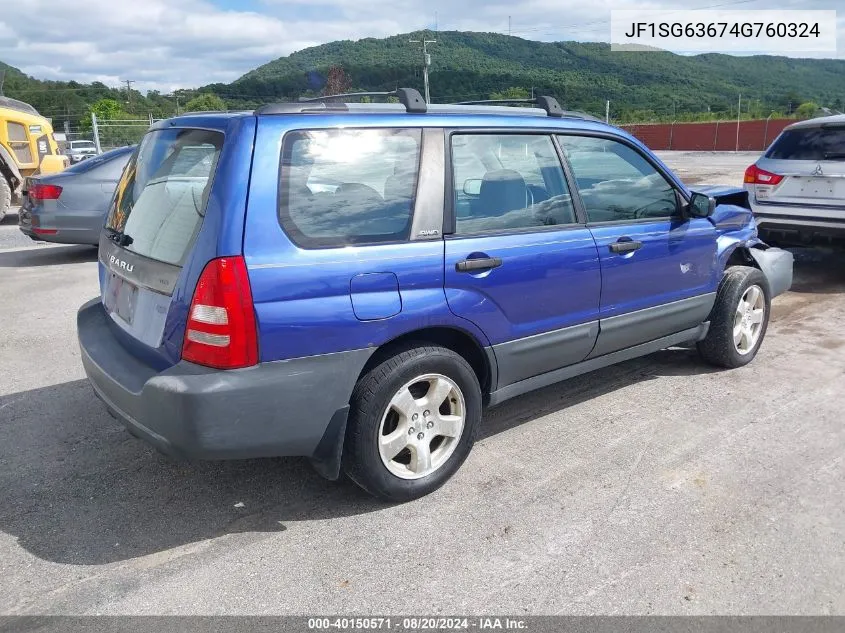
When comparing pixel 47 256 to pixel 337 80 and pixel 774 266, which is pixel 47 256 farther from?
pixel 337 80

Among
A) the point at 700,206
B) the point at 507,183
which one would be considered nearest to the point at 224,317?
the point at 507,183

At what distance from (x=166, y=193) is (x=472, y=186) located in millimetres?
1399

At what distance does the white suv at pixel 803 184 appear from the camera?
692cm

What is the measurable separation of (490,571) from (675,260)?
2.38m

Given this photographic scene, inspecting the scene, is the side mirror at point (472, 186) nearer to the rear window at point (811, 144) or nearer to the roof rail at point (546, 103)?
the roof rail at point (546, 103)

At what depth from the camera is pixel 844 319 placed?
19.9 feet

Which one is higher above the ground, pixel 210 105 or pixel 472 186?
pixel 210 105

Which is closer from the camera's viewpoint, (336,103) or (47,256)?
(336,103)

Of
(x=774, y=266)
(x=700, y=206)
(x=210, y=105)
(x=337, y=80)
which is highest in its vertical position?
(x=337, y=80)

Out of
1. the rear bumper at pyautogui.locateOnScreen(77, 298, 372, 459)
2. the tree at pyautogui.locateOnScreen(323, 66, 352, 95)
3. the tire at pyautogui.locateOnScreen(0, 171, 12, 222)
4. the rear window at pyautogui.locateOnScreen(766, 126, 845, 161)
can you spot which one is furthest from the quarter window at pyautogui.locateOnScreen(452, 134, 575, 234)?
the tree at pyautogui.locateOnScreen(323, 66, 352, 95)

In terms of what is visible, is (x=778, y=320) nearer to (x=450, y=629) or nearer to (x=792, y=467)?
(x=792, y=467)

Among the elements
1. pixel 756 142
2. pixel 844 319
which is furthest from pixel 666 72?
pixel 844 319

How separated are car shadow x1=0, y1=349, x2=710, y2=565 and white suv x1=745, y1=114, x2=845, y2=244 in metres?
4.58

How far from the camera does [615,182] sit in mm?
4020
